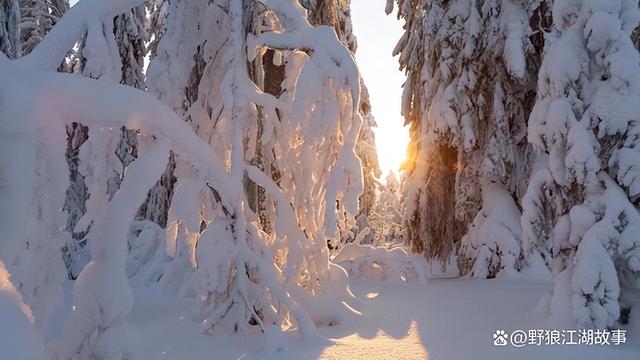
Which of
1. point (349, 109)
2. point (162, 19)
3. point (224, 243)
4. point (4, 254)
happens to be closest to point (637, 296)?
point (349, 109)

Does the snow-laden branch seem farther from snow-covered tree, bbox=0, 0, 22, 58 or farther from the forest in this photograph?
snow-covered tree, bbox=0, 0, 22, 58

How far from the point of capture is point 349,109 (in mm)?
5449

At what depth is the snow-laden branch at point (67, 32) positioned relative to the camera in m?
2.88

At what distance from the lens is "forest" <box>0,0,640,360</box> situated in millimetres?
2400

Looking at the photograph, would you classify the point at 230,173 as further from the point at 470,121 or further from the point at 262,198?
the point at 470,121

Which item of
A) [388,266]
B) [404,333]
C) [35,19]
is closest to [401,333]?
[404,333]

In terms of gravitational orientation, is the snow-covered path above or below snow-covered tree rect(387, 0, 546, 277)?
below

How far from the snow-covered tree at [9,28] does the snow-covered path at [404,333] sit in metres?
4.92

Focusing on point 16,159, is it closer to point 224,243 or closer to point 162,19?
point 224,243

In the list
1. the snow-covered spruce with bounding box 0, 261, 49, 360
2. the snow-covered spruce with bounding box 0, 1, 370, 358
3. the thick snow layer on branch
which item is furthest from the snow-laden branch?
the thick snow layer on branch

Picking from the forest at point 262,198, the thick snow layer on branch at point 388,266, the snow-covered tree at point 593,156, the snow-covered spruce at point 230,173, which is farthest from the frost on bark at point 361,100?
the snow-covered tree at point 593,156

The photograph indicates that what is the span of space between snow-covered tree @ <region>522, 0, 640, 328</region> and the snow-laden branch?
4.70 metres

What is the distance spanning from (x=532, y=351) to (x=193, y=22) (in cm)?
541

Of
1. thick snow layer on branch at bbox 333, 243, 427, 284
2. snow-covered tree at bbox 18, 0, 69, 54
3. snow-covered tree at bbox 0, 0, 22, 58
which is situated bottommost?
thick snow layer on branch at bbox 333, 243, 427, 284
